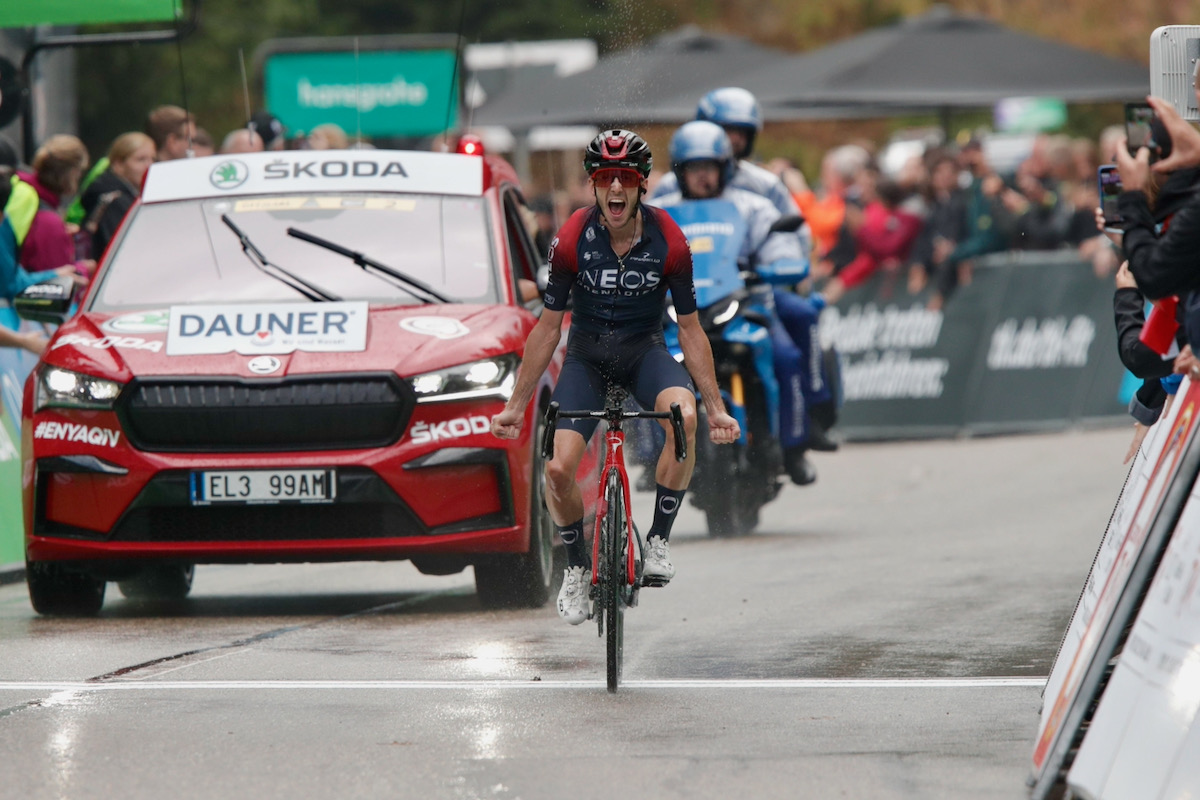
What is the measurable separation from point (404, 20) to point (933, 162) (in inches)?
1291

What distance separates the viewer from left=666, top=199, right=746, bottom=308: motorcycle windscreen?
45.5 ft

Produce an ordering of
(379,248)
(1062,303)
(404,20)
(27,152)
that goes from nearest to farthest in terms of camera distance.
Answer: (379,248) < (27,152) < (1062,303) < (404,20)

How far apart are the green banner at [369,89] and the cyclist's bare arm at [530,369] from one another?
18620mm

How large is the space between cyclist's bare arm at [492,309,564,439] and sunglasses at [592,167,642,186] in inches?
20.7

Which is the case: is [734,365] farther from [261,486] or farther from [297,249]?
[261,486]

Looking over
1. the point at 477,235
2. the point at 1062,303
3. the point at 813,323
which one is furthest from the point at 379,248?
the point at 1062,303

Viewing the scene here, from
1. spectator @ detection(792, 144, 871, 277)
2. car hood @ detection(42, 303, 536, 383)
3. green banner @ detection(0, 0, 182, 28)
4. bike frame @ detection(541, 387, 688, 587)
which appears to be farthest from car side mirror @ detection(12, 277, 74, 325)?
spectator @ detection(792, 144, 871, 277)

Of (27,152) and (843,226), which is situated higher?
(27,152)

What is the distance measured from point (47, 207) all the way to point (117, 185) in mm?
501

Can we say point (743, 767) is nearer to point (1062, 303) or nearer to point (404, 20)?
point (1062, 303)

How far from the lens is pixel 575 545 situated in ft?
29.3

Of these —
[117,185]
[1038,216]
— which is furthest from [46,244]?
[1038,216]

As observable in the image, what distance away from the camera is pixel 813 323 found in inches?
578

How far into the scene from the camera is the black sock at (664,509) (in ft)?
29.6
